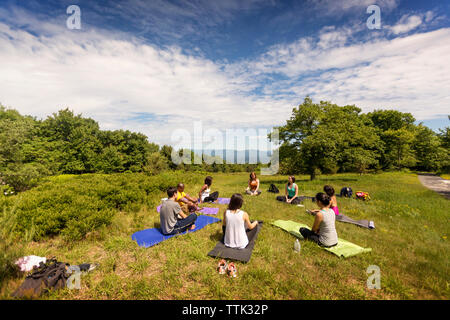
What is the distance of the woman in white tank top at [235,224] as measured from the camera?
464 cm

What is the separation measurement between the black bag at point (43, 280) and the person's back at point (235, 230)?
3.57 m

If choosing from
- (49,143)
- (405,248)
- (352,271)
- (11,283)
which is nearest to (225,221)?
(352,271)

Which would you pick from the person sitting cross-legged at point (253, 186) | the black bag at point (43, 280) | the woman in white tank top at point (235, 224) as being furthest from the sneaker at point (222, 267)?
the person sitting cross-legged at point (253, 186)

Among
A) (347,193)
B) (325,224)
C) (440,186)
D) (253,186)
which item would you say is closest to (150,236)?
(325,224)

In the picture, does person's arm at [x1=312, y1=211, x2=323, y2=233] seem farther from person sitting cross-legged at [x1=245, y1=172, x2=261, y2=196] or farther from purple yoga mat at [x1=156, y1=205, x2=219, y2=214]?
person sitting cross-legged at [x1=245, y1=172, x2=261, y2=196]

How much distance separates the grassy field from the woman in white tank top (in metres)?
0.52

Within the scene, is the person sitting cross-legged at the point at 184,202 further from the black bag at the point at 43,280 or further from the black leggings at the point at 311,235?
the black leggings at the point at 311,235

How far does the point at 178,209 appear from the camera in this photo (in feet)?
19.3

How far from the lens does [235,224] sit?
15.4ft

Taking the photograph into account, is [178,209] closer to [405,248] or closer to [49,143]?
[405,248]

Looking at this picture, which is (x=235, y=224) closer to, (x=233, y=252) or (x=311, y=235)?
(x=233, y=252)

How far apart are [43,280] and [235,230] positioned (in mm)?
3990

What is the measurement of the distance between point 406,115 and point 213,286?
168 ft

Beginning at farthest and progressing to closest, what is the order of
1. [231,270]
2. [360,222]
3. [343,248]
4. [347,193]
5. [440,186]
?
[440,186] → [347,193] → [360,222] → [343,248] → [231,270]
